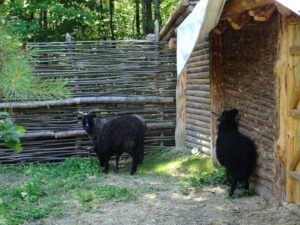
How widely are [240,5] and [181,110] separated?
15.0 feet

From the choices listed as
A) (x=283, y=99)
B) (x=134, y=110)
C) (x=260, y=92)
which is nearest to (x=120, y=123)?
(x=134, y=110)

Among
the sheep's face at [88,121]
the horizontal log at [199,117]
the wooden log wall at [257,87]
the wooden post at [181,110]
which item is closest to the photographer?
the wooden log wall at [257,87]

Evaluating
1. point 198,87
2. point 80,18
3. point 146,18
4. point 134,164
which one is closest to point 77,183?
point 134,164

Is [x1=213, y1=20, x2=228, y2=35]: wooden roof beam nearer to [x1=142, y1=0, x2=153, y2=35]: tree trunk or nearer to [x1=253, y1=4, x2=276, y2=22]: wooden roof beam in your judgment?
[x1=253, y1=4, x2=276, y2=22]: wooden roof beam

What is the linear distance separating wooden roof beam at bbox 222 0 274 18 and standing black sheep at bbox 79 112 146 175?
2901 millimetres

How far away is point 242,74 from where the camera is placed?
6.63m

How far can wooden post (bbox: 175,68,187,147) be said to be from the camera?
9500 mm

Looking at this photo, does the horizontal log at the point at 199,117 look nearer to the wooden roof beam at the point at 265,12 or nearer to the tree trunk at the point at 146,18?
Result: the wooden roof beam at the point at 265,12

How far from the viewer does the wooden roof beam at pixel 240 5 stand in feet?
16.0

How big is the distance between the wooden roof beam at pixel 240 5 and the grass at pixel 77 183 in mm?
2583

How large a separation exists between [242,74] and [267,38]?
3.03 feet

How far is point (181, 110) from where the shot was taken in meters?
9.60

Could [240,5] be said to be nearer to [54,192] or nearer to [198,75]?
[198,75]

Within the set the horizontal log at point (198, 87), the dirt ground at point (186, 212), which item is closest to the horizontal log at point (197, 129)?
the horizontal log at point (198, 87)
